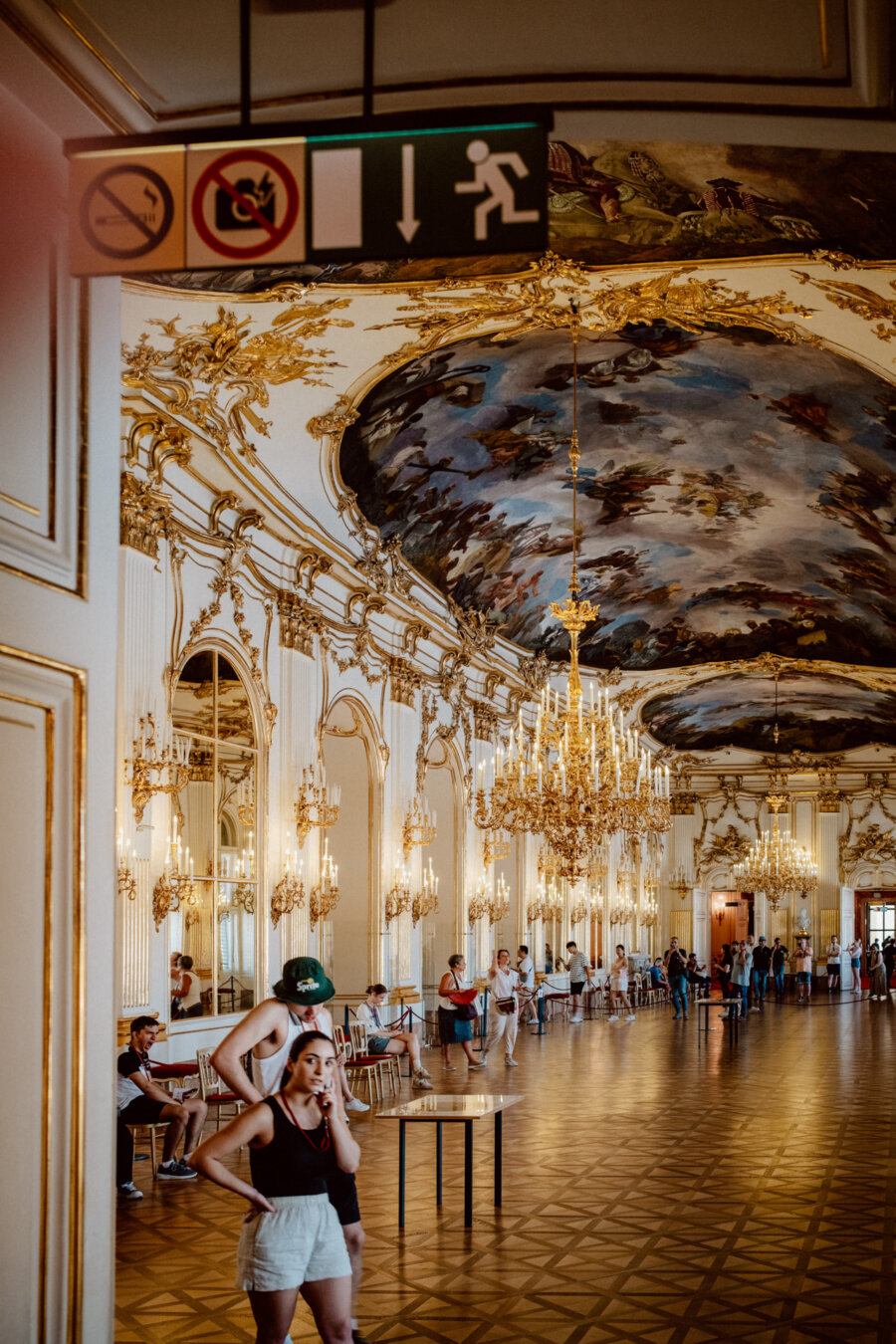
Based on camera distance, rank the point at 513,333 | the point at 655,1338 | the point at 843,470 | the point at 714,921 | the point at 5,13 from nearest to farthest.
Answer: the point at 5,13, the point at 655,1338, the point at 513,333, the point at 843,470, the point at 714,921

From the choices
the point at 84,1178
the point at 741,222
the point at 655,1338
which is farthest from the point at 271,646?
the point at 84,1178

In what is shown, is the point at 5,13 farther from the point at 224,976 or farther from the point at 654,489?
the point at 654,489

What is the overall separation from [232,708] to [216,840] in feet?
4.60

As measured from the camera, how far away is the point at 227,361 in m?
11.9

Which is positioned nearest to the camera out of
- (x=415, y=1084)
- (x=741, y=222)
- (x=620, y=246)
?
(x=741, y=222)

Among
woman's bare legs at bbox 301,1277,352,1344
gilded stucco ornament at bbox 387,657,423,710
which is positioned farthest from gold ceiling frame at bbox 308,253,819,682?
woman's bare legs at bbox 301,1277,352,1344

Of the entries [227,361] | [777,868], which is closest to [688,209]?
[227,361]

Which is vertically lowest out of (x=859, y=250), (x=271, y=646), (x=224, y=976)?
(x=224, y=976)

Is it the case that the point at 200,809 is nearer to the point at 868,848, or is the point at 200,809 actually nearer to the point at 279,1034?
the point at 279,1034

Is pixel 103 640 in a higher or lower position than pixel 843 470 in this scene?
lower

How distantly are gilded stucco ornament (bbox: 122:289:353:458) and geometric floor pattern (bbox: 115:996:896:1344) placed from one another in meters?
6.18

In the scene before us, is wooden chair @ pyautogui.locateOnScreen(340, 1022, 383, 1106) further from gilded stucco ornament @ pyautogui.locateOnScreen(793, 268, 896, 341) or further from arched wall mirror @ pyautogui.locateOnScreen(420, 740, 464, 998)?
gilded stucco ornament @ pyautogui.locateOnScreen(793, 268, 896, 341)

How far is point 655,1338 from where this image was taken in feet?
20.3

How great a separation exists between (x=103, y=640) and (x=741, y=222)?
23.7 feet
